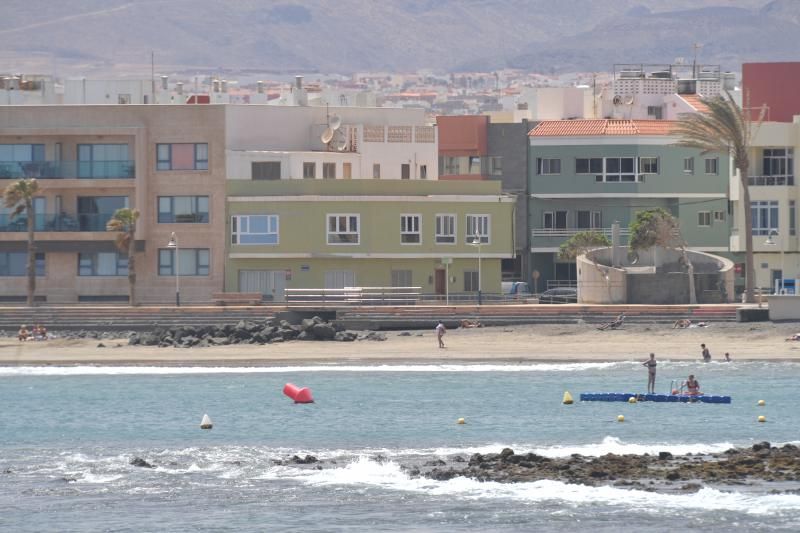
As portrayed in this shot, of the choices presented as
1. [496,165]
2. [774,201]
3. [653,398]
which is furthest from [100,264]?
[653,398]

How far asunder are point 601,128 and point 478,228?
36.5ft

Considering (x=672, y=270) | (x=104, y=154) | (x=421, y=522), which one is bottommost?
(x=421, y=522)

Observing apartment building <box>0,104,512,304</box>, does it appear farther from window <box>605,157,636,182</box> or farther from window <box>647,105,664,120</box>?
window <box>647,105,664,120</box>

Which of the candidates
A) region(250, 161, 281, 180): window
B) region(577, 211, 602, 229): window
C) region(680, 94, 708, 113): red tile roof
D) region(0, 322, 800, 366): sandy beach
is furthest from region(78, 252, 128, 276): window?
region(680, 94, 708, 113): red tile roof

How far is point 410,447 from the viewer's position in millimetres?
46781

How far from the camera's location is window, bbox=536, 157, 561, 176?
3450 inches

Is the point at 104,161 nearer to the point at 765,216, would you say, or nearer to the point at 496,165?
the point at 496,165

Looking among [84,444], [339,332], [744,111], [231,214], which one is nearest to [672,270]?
[744,111]

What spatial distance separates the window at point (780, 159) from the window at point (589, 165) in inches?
352

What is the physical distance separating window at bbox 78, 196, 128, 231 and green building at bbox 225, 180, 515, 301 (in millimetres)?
5274

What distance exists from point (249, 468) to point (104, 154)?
128 ft

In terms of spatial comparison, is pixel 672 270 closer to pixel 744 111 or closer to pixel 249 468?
pixel 744 111

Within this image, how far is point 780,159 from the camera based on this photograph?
8012 cm

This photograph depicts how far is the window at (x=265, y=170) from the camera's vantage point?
80.8m
